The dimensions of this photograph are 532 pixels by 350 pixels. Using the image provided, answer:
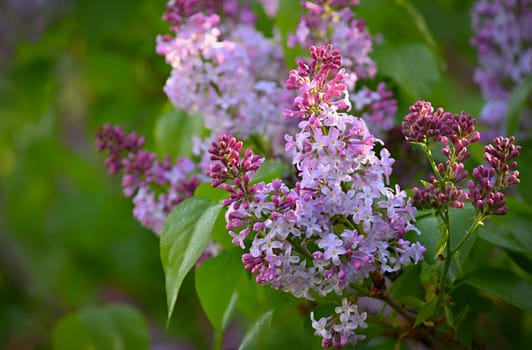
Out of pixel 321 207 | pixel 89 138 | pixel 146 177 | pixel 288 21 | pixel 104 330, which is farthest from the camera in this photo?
pixel 89 138

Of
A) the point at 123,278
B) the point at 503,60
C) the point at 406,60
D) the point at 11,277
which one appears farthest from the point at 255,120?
the point at 11,277

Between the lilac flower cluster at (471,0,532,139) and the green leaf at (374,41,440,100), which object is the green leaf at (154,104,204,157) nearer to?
the green leaf at (374,41,440,100)

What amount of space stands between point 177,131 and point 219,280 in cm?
41

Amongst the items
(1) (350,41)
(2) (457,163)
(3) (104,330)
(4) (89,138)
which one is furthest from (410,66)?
(4) (89,138)

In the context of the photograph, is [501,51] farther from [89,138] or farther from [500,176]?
[89,138]

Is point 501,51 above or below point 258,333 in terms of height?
above

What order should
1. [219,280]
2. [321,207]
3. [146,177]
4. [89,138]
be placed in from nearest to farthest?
[321,207]
[219,280]
[146,177]
[89,138]

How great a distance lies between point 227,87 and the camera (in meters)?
0.97

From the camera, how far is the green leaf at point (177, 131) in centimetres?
114

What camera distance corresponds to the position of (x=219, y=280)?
2.65 ft

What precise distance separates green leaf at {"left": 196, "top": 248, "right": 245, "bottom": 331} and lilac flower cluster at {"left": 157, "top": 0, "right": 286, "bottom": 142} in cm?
23

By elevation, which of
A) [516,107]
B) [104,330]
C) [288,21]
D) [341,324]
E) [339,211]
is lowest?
[104,330]

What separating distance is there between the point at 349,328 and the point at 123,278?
4.71 feet

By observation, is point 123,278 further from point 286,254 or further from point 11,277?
point 286,254
